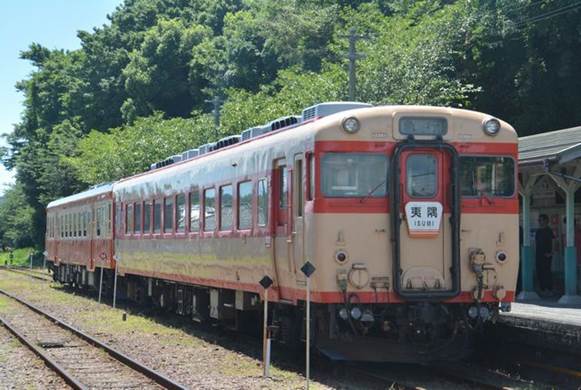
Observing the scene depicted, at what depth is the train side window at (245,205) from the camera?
13.1 m

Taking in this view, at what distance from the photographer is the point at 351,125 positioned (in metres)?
10.8

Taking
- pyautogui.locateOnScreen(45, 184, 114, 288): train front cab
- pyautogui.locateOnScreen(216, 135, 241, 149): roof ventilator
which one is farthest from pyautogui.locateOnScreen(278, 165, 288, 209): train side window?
pyautogui.locateOnScreen(45, 184, 114, 288): train front cab

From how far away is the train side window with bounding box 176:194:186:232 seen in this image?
16719 mm

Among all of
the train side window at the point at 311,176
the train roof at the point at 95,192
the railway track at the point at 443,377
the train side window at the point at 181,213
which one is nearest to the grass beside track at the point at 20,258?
the train roof at the point at 95,192

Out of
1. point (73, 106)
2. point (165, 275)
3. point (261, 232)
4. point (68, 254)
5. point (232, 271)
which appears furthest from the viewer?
point (73, 106)

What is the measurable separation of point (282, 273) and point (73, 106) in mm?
58176

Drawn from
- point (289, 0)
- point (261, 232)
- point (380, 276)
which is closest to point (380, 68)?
point (261, 232)

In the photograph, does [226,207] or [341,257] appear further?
[226,207]

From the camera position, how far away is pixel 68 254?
101 feet

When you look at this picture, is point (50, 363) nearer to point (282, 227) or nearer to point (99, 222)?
point (282, 227)

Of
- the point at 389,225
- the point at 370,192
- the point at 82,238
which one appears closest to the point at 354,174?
the point at 370,192

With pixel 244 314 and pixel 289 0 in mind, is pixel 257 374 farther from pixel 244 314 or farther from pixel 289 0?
pixel 289 0

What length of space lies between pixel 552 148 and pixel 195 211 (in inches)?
239

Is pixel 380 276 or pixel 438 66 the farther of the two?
pixel 438 66
